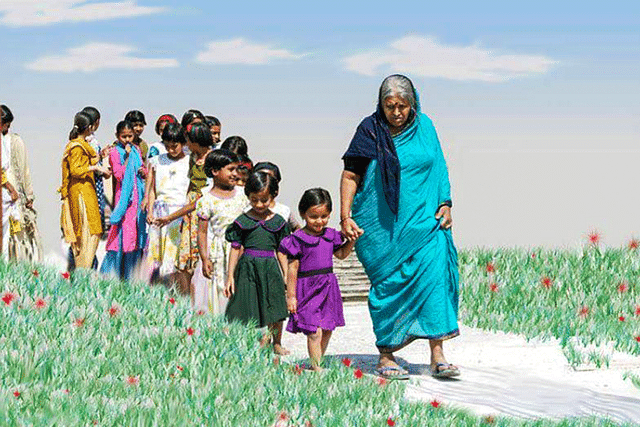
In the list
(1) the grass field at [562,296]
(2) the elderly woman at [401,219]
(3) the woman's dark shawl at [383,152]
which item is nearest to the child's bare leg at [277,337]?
(2) the elderly woman at [401,219]

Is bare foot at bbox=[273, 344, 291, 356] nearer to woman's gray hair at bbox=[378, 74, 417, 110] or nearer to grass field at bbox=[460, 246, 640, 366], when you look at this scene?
woman's gray hair at bbox=[378, 74, 417, 110]

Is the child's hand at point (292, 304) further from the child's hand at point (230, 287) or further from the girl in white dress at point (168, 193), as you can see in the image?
the girl in white dress at point (168, 193)

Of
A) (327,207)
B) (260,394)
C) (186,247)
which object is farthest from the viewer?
(186,247)

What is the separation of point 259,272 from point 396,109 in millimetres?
1646

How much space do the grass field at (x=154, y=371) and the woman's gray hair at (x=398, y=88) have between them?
1.94 meters

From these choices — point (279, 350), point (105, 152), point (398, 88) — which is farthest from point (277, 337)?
point (105, 152)

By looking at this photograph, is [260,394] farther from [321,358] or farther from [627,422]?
[627,422]

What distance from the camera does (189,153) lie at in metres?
11.5

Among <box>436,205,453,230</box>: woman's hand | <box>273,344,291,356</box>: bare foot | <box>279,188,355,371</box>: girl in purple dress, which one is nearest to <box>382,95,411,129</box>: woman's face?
<box>436,205,453,230</box>: woman's hand

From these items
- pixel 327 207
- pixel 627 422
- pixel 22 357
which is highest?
pixel 327 207

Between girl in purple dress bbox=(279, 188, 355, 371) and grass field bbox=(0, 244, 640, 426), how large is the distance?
1.03 feet

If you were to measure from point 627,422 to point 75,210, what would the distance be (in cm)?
751

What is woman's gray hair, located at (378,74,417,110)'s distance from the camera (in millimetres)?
8555

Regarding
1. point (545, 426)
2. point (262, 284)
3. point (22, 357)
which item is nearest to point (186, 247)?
point (262, 284)
